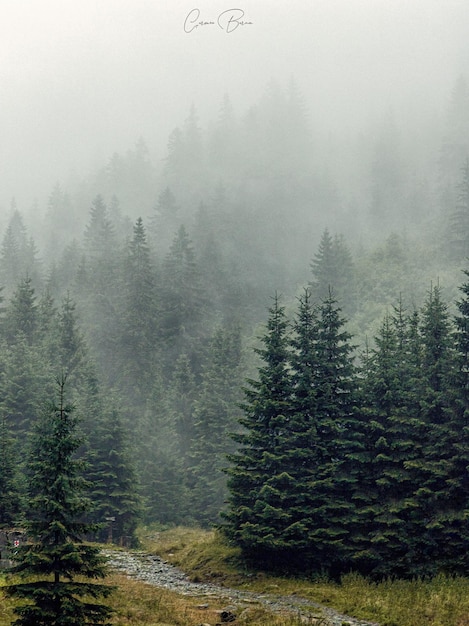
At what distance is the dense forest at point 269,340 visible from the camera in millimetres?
29078

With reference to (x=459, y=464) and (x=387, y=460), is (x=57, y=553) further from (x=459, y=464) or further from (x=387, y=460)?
(x=459, y=464)

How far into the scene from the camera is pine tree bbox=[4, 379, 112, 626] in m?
15.1

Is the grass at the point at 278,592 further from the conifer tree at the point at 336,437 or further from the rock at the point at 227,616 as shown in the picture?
the conifer tree at the point at 336,437

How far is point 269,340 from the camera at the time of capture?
108 feet

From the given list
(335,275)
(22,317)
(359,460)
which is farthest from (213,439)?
(335,275)

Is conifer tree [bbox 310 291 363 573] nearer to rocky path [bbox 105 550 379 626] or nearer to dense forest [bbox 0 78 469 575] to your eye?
dense forest [bbox 0 78 469 575]

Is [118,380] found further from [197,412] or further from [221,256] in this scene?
[221,256]

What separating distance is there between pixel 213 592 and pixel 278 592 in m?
2.82

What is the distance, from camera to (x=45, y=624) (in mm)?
15258

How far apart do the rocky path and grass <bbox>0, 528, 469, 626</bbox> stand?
0.53 meters

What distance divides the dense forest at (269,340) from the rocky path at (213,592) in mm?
2905

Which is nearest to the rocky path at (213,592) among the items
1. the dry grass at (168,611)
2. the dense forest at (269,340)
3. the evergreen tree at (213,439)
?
the dry grass at (168,611)

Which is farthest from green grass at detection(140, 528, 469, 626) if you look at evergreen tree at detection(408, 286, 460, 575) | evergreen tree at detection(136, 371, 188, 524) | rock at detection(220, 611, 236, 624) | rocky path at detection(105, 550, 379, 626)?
evergreen tree at detection(136, 371, 188, 524)

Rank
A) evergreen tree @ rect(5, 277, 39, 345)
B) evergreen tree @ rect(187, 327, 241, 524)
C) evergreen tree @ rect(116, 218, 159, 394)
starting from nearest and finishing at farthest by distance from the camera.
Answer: evergreen tree @ rect(187, 327, 241, 524) < evergreen tree @ rect(5, 277, 39, 345) < evergreen tree @ rect(116, 218, 159, 394)
